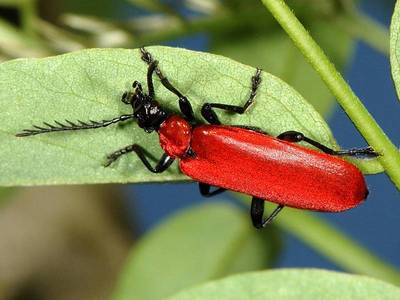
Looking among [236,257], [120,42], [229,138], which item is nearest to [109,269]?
[236,257]

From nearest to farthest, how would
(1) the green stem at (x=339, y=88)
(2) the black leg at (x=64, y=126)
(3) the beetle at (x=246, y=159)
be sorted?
(1) the green stem at (x=339, y=88) < (2) the black leg at (x=64, y=126) < (3) the beetle at (x=246, y=159)

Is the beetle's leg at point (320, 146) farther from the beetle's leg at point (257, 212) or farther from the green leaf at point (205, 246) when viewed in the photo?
the green leaf at point (205, 246)

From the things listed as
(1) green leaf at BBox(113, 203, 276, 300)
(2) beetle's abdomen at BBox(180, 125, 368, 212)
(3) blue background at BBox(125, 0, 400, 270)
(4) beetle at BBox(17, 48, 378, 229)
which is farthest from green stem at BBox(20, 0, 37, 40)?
(3) blue background at BBox(125, 0, 400, 270)

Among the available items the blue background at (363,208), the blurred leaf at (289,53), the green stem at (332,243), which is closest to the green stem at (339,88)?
the green stem at (332,243)

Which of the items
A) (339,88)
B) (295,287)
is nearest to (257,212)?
(295,287)

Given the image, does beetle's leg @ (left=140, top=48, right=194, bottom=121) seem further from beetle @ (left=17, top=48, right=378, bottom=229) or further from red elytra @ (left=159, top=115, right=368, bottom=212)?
red elytra @ (left=159, top=115, right=368, bottom=212)

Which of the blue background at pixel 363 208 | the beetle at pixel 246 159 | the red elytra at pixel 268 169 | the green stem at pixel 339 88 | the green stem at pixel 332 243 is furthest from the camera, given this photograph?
the blue background at pixel 363 208
